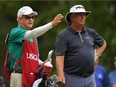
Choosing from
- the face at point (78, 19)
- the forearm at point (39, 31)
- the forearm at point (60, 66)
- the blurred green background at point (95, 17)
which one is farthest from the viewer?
the blurred green background at point (95, 17)

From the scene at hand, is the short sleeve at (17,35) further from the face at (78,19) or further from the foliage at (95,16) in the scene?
the foliage at (95,16)

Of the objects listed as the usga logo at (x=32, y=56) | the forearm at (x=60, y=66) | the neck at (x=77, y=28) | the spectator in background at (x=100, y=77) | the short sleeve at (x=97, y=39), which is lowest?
the spectator in background at (x=100, y=77)

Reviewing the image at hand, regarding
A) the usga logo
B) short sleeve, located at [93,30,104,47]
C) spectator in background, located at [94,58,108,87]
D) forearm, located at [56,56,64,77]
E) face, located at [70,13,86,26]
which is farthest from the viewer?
spectator in background, located at [94,58,108,87]

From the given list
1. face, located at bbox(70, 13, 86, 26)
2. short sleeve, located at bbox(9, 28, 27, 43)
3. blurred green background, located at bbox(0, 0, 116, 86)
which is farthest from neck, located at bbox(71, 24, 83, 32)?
blurred green background, located at bbox(0, 0, 116, 86)

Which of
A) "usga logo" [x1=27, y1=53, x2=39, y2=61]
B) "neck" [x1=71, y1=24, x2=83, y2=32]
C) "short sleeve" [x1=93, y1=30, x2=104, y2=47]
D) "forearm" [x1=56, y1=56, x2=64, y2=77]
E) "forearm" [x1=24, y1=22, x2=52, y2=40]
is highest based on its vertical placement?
"forearm" [x1=24, y1=22, x2=52, y2=40]

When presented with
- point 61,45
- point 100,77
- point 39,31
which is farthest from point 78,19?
point 100,77

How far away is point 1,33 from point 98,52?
12813 millimetres

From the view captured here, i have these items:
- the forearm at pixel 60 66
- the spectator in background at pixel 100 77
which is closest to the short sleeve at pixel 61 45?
the forearm at pixel 60 66

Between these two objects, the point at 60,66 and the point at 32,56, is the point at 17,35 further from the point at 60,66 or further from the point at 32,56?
the point at 60,66

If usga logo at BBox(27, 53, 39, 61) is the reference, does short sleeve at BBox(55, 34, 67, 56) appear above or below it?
above

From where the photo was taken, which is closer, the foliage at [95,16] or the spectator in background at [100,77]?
the spectator in background at [100,77]

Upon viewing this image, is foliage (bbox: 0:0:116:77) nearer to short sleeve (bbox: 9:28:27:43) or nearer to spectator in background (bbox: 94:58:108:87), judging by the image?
spectator in background (bbox: 94:58:108:87)

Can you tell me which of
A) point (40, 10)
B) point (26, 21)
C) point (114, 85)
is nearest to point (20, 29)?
point (26, 21)

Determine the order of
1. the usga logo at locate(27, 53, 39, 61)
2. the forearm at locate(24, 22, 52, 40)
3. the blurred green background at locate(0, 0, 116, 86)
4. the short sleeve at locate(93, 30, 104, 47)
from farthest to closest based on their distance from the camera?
1. the blurred green background at locate(0, 0, 116, 86)
2. the short sleeve at locate(93, 30, 104, 47)
3. the usga logo at locate(27, 53, 39, 61)
4. the forearm at locate(24, 22, 52, 40)
